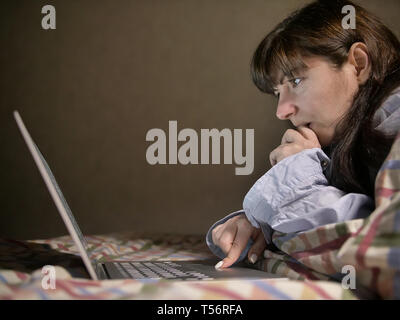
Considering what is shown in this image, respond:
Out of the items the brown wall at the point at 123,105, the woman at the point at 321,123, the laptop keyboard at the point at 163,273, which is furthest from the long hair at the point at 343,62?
the brown wall at the point at 123,105

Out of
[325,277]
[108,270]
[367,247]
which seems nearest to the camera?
[367,247]

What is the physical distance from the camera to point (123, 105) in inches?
70.6

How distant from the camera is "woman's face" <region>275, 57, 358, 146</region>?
784 mm

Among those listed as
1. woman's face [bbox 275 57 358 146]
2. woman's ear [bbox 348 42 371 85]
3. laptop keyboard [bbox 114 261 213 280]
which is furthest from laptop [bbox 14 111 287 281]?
woman's ear [bbox 348 42 371 85]

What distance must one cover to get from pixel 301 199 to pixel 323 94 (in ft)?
0.97

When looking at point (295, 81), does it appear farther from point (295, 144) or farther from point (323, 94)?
point (295, 144)

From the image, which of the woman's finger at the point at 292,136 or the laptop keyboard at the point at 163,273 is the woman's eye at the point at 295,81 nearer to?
the woman's finger at the point at 292,136

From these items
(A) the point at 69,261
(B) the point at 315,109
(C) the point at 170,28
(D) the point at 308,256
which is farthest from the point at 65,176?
(D) the point at 308,256

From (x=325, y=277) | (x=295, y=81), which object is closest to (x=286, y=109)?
(x=295, y=81)

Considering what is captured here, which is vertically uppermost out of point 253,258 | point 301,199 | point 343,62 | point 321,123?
point 343,62

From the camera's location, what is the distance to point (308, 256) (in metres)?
0.50
